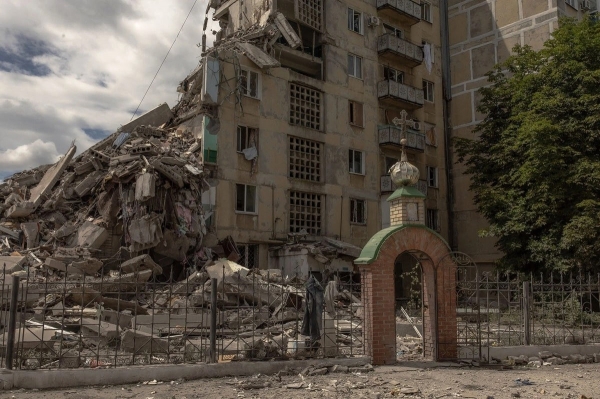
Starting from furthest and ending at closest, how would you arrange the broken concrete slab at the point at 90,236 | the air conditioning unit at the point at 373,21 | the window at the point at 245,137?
the air conditioning unit at the point at 373,21, the window at the point at 245,137, the broken concrete slab at the point at 90,236

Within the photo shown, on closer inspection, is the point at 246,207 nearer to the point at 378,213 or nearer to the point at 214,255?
the point at 214,255

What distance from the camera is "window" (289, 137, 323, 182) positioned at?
83.8 feet

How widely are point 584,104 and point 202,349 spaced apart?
1850cm

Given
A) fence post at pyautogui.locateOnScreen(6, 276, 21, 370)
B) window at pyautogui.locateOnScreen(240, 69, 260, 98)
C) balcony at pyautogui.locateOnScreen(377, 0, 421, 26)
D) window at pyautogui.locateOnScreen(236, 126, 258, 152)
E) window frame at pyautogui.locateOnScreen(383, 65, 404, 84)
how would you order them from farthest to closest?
window frame at pyautogui.locateOnScreen(383, 65, 404, 84) → balcony at pyautogui.locateOnScreen(377, 0, 421, 26) → window at pyautogui.locateOnScreen(240, 69, 260, 98) → window at pyautogui.locateOnScreen(236, 126, 258, 152) → fence post at pyautogui.locateOnScreen(6, 276, 21, 370)

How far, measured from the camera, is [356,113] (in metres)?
28.7

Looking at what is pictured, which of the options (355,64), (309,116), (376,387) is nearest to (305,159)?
(309,116)

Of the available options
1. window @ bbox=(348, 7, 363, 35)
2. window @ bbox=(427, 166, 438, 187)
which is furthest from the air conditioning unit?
window @ bbox=(427, 166, 438, 187)

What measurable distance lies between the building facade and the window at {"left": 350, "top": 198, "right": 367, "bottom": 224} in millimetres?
7539

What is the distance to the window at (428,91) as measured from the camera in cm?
3288

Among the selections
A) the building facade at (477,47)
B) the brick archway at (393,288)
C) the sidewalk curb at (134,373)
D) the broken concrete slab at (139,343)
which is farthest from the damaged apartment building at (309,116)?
the sidewalk curb at (134,373)

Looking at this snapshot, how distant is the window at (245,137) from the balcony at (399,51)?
9.90m

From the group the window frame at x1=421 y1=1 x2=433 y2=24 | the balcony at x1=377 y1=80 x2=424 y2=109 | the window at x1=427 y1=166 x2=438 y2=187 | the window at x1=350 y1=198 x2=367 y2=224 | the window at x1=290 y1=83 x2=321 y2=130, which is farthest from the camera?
the window frame at x1=421 y1=1 x2=433 y2=24

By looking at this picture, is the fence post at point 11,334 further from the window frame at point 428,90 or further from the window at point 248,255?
the window frame at point 428,90

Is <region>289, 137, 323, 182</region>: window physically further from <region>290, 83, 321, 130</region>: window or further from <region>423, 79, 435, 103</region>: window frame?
Answer: <region>423, 79, 435, 103</region>: window frame
